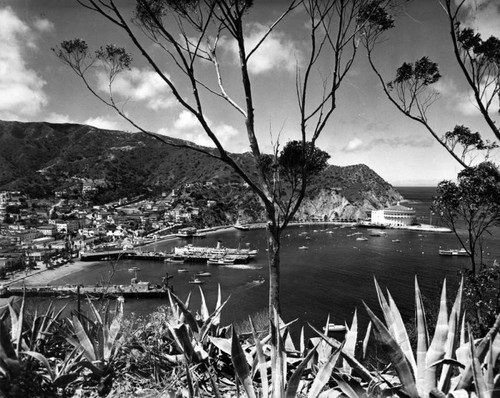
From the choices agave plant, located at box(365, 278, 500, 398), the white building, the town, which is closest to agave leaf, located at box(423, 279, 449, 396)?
agave plant, located at box(365, 278, 500, 398)

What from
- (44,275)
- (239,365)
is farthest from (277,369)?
(44,275)

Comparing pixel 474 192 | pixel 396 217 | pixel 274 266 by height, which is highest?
pixel 474 192

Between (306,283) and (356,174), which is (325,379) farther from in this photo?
(356,174)

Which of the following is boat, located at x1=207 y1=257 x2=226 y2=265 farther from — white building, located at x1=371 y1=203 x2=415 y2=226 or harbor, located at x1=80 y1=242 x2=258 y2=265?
white building, located at x1=371 y1=203 x2=415 y2=226

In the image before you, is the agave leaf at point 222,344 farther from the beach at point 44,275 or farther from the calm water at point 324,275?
the beach at point 44,275

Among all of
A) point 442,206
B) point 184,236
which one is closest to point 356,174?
point 184,236

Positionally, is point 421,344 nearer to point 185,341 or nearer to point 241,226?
point 185,341

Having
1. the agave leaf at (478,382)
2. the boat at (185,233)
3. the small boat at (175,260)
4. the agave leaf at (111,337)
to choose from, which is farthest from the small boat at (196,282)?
the agave leaf at (478,382)
